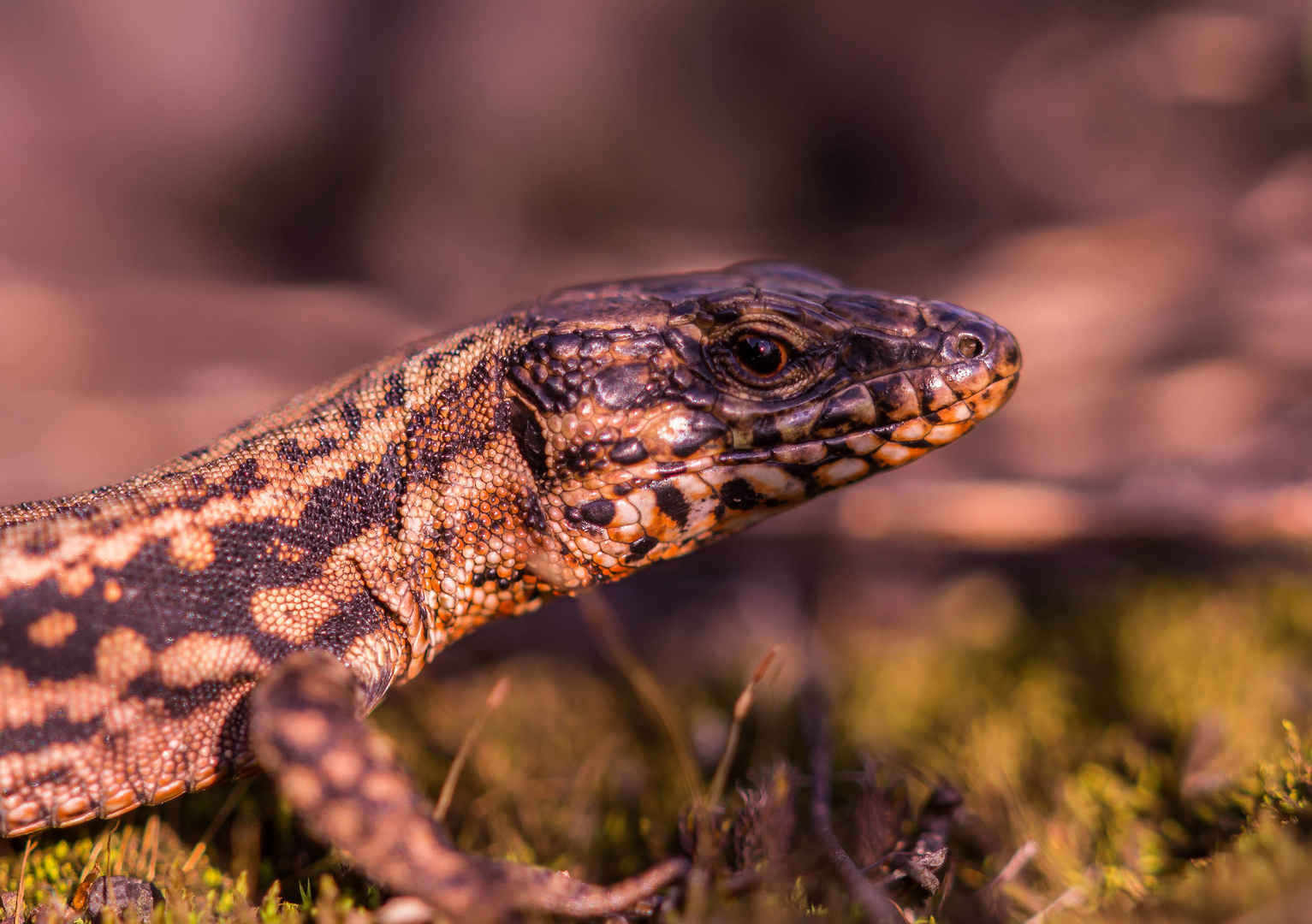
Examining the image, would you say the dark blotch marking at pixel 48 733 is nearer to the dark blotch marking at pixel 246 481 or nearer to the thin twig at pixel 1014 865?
the dark blotch marking at pixel 246 481

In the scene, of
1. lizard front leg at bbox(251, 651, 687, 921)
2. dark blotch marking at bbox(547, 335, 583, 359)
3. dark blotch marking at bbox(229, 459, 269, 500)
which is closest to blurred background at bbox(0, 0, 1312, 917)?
lizard front leg at bbox(251, 651, 687, 921)

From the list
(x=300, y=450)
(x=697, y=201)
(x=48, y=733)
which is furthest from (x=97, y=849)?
(x=697, y=201)

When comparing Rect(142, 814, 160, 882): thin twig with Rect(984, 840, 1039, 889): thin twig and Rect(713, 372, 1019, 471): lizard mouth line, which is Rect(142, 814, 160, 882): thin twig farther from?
Rect(984, 840, 1039, 889): thin twig

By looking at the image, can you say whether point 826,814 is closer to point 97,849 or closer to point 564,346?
point 564,346

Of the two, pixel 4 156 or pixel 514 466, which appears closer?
pixel 514 466

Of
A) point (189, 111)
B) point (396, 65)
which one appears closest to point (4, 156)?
point (189, 111)

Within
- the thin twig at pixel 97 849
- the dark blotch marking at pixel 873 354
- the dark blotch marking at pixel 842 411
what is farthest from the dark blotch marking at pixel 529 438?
the thin twig at pixel 97 849

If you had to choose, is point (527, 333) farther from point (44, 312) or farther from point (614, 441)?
point (44, 312)
